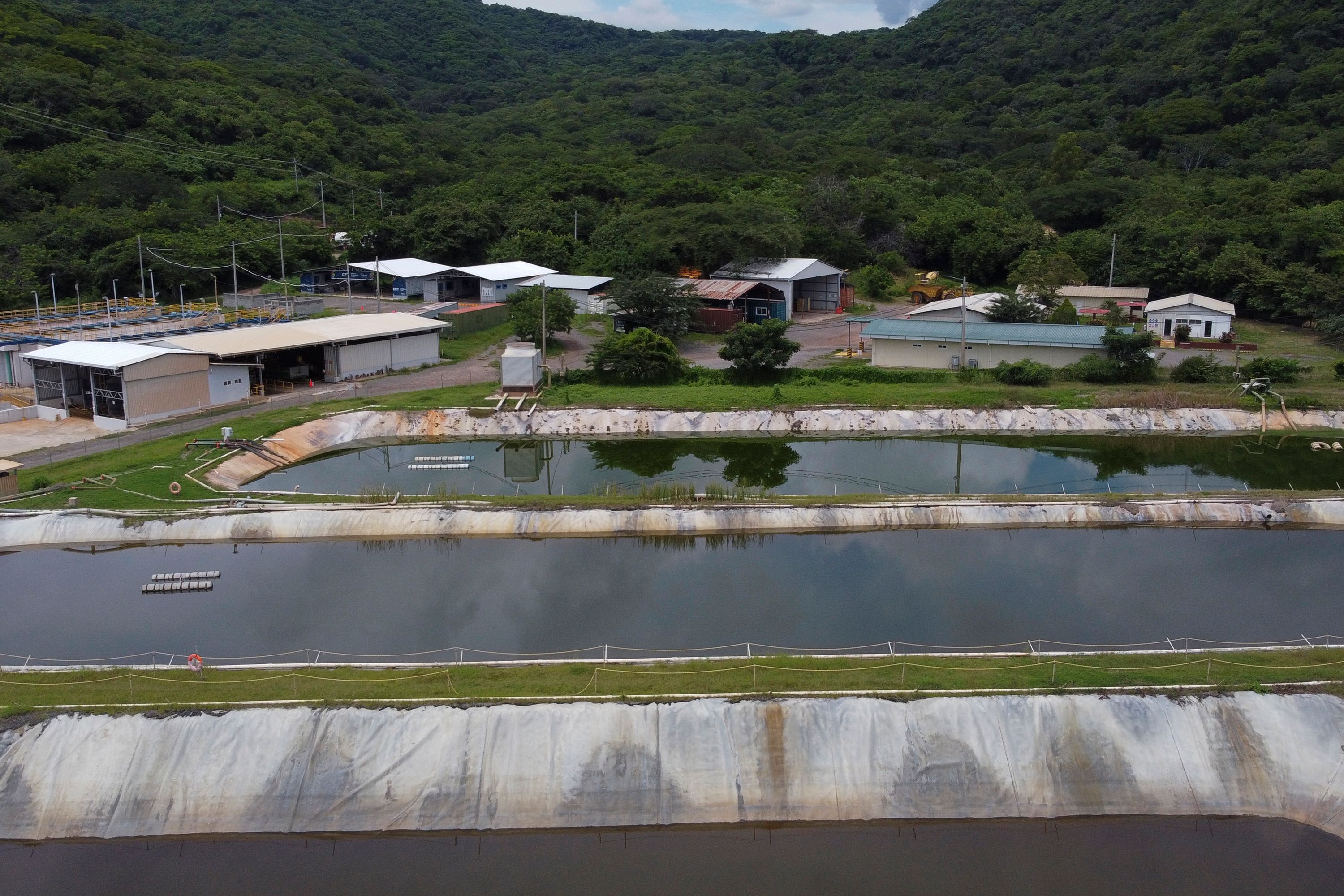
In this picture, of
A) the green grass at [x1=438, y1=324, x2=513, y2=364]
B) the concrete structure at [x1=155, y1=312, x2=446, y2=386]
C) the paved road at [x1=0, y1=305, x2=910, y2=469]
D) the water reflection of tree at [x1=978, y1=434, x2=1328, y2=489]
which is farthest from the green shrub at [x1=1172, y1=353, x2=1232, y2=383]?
the concrete structure at [x1=155, y1=312, x2=446, y2=386]

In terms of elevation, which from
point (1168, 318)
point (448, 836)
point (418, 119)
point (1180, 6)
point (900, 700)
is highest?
point (1180, 6)

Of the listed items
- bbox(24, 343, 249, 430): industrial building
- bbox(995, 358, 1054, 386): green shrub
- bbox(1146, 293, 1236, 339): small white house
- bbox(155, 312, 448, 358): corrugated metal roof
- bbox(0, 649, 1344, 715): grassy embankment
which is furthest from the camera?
bbox(1146, 293, 1236, 339): small white house

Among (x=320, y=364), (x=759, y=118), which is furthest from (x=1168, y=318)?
(x=759, y=118)

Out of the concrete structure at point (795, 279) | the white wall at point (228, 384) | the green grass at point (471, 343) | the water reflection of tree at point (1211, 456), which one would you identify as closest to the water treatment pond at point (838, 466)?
the water reflection of tree at point (1211, 456)

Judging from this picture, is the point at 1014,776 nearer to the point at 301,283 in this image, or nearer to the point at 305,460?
the point at 305,460

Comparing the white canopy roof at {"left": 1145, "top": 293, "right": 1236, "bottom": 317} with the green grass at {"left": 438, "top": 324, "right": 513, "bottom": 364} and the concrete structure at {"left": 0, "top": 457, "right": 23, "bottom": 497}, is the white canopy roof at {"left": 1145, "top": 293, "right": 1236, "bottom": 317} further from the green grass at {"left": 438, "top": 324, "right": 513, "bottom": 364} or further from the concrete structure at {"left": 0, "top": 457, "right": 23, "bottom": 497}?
the concrete structure at {"left": 0, "top": 457, "right": 23, "bottom": 497}

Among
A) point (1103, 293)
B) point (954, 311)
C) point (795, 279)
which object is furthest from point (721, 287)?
point (1103, 293)

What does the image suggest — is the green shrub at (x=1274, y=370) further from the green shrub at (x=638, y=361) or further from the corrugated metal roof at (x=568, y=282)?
the corrugated metal roof at (x=568, y=282)
